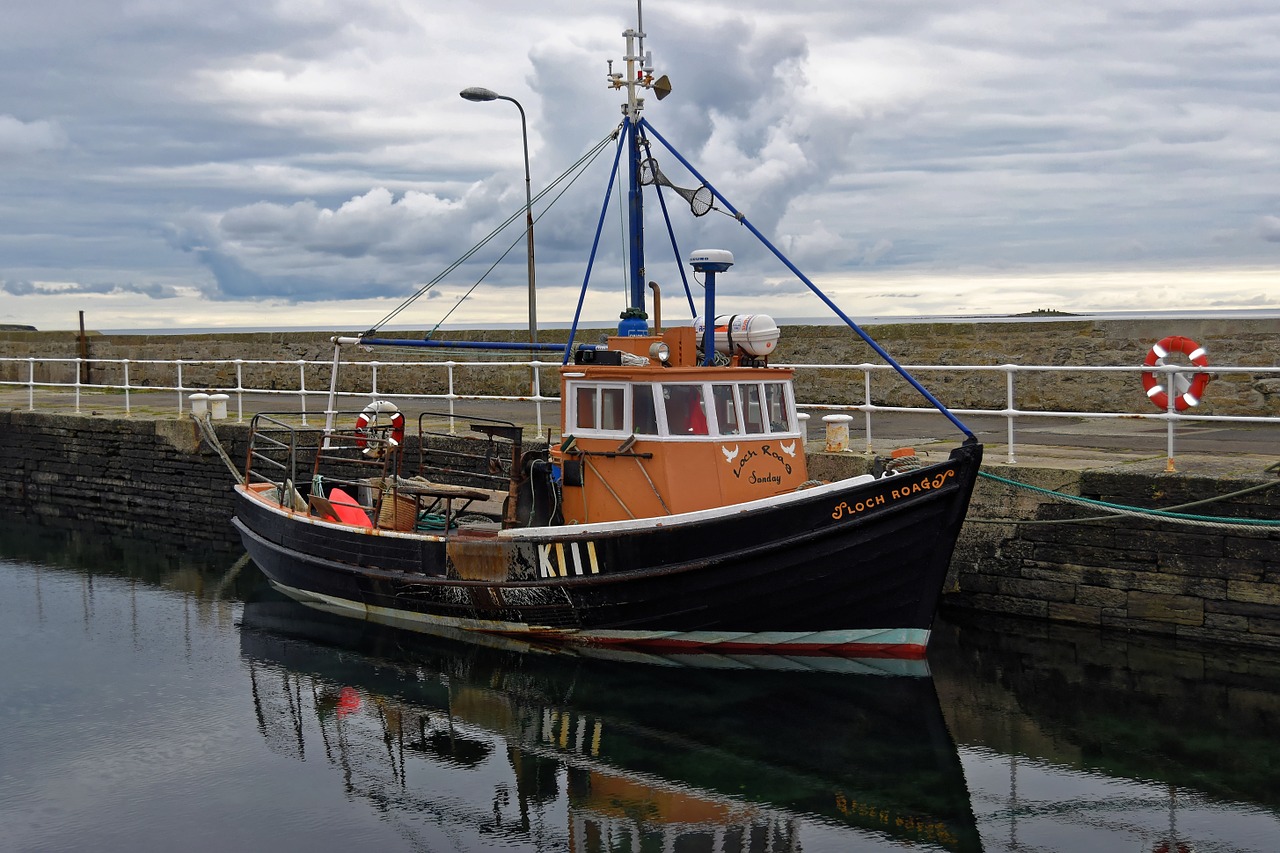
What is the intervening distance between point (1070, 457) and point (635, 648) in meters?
4.45

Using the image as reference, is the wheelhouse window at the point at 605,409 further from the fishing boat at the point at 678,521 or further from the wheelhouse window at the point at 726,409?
the wheelhouse window at the point at 726,409

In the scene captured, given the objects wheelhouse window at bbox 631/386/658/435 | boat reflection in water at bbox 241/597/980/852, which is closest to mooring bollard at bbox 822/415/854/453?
wheelhouse window at bbox 631/386/658/435

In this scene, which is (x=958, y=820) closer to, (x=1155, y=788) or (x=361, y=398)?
(x=1155, y=788)

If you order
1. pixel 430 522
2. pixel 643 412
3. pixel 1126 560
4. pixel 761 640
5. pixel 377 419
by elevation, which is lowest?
pixel 761 640

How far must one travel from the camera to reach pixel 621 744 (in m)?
8.19

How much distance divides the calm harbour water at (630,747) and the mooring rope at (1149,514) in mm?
991

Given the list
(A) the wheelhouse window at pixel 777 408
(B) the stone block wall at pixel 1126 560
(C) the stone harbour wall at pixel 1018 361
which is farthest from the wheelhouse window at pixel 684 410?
(C) the stone harbour wall at pixel 1018 361

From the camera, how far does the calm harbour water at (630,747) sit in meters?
6.88

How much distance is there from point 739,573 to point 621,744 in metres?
1.64

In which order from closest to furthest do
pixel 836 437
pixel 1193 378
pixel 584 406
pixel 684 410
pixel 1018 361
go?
pixel 684 410
pixel 584 406
pixel 1193 378
pixel 836 437
pixel 1018 361

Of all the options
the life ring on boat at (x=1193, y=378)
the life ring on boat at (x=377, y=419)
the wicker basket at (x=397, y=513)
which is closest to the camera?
the life ring on boat at (x=1193, y=378)

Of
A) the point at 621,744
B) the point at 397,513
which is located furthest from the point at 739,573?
the point at 397,513

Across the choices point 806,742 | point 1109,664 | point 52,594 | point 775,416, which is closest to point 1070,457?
point 1109,664

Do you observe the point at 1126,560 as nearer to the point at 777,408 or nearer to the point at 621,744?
the point at 777,408
